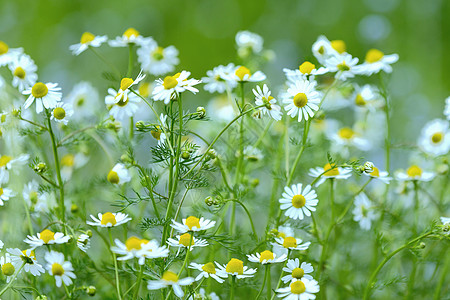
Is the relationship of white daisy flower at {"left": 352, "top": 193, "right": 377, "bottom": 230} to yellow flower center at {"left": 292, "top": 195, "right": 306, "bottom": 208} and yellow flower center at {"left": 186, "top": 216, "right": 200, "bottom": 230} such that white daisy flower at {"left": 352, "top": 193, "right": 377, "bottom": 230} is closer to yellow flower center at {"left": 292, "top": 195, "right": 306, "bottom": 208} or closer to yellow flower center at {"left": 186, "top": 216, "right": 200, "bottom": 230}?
yellow flower center at {"left": 292, "top": 195, "right": 306, "bottom": 208}

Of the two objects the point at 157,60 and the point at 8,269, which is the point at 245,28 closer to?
the point at 157,60

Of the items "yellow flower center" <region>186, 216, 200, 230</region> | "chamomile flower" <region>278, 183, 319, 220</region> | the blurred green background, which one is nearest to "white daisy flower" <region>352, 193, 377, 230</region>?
"chamomile flower" <region>278, 183, 319, 220</region>

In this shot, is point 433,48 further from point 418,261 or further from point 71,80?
point 418,261

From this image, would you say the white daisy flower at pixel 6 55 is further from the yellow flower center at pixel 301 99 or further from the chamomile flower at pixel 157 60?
the yellow flower center at pixel 301 99

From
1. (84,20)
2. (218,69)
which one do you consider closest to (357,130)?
(218,69)

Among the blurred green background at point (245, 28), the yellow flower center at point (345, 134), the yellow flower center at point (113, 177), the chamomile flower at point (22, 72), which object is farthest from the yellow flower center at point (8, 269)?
the blurred green background at point (245, 28)

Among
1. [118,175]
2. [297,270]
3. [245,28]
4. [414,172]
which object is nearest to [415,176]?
[414,172]
